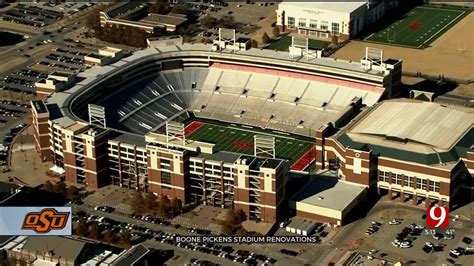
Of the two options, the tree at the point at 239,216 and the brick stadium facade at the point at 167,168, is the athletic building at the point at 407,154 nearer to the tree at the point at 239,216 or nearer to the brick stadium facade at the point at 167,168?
the brick stadium facade at the point at 167,168

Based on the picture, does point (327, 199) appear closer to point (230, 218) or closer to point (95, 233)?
point (230, 218)

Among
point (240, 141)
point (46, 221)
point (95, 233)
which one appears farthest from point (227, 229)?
point (240, 141)

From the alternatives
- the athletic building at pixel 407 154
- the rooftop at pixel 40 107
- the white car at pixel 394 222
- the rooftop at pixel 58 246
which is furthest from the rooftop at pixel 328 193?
the rooftop at pixel 40 107

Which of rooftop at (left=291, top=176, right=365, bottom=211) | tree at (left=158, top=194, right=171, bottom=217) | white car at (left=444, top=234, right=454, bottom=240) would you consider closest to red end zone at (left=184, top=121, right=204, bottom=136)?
tree at (left=158, top=194, right=171, bottom=217)

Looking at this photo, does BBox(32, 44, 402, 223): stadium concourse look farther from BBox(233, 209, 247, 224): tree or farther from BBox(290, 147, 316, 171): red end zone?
BBox(233, 209, 247, 224): tree

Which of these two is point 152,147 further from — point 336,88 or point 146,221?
point 336,88

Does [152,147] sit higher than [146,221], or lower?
higher

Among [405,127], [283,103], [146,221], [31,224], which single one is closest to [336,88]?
[283,103]
